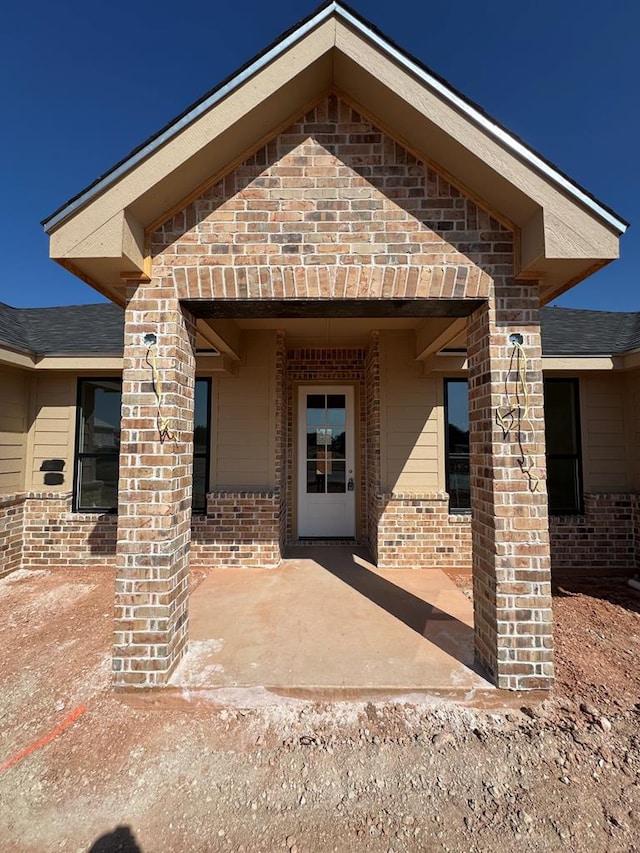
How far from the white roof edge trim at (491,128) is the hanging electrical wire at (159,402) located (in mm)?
2559

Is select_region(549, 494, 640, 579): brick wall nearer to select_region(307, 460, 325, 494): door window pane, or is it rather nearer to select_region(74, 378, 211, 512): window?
select_region(307, 460, 325, 494): door window pane

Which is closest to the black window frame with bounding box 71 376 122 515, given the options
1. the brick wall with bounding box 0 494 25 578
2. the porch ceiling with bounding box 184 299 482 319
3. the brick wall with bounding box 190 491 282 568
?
the brick wall with bounding box 0 494 25 578

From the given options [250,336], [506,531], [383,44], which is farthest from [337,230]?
[250,336]

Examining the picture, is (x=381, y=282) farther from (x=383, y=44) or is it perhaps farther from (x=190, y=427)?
(x=190, y=427)

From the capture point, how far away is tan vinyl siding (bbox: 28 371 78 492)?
5.80 metres

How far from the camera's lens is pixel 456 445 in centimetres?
586

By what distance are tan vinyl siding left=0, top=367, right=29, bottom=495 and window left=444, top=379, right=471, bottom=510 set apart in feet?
20.9

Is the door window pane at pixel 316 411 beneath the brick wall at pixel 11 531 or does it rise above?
above

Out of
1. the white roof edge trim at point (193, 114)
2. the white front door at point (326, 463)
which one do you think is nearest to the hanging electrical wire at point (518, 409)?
the white roof edge trim at point (193, 114)

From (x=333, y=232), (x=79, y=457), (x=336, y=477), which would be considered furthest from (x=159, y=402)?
(x=336, y=477)

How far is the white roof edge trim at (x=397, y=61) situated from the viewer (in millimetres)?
2516

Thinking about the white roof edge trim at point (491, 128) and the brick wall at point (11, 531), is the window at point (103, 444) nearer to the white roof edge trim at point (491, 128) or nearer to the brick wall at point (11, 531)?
the brick wall at point (11, 531)

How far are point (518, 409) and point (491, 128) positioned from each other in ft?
6.22

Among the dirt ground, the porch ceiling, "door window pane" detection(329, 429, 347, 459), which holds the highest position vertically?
the porch ceiling
